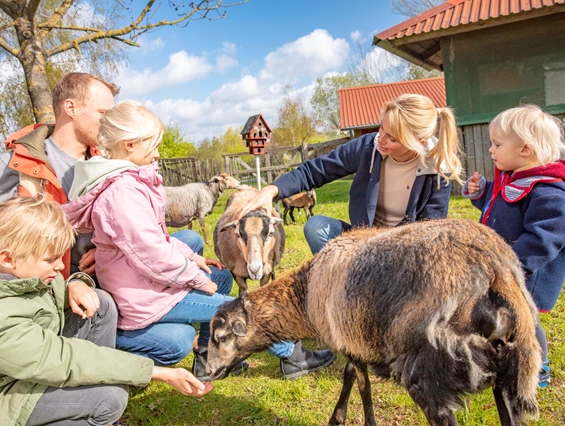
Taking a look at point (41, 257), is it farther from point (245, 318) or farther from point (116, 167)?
point (245, 318)

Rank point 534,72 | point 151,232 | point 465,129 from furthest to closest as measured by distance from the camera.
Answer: point 465,129 < point 534,72 < point 151,232

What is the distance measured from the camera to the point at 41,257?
6.88 ft

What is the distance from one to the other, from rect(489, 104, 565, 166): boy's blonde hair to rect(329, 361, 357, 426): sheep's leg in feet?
6.03

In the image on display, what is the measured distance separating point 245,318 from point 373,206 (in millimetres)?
1383

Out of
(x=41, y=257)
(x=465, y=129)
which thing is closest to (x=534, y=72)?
(x=465, y=129)

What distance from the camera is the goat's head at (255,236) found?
4.75 meters

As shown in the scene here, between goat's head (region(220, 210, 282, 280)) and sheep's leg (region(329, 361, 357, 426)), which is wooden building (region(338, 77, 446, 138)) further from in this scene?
sheep's leg (region(329, 361, 357, 426))

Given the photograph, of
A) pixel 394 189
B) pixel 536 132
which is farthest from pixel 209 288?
pixel 536 132

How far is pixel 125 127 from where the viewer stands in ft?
8.62

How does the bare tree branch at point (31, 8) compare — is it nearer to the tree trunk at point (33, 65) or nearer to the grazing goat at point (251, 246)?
the tree trunk at point (33, 65)

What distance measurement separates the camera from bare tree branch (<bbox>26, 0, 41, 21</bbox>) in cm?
679

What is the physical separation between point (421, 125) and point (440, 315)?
1692mm

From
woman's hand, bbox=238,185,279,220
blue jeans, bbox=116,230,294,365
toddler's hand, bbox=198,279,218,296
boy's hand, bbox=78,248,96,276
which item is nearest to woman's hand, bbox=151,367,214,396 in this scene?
blue jeans, bbox=116,230,294,365

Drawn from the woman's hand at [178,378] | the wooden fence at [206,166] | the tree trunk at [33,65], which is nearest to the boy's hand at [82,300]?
the woman's hand at [178,378]
